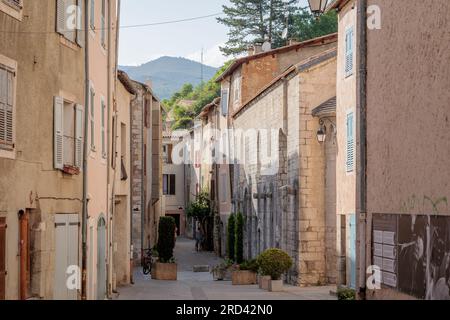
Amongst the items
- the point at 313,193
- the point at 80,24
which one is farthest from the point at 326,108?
the point at 80,24

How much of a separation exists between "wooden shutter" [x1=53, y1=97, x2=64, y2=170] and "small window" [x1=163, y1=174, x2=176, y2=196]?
181 feet

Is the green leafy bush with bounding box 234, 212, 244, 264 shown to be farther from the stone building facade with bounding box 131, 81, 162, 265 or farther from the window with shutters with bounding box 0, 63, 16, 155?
the window with shutters with bounding box 0, 63, 16, 155

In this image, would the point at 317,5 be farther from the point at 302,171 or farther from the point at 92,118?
the point at 302,171

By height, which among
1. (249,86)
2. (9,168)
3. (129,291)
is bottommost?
(129,291)

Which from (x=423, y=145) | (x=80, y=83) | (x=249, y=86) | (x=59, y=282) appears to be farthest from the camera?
(x=249, y=86)

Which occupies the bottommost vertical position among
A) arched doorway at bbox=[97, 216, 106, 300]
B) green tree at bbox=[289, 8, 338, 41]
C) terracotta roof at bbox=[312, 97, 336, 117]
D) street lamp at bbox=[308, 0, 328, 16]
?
arched doorway at bbox=[97, 216, 106, 300]

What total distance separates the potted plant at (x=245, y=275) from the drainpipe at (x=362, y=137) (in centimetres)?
1267

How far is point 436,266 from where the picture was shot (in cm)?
1420

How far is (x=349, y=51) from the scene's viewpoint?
77.5 ft

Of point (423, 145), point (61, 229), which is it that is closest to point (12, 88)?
point (61, 229)

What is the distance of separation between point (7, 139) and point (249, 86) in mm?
30010

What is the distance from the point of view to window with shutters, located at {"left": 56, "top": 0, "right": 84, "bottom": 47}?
16.7 meters

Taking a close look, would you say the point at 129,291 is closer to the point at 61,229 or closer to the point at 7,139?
the point at 61,229

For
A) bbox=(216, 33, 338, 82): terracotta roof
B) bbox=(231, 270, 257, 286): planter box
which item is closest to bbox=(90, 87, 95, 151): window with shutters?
bbox=(231, 270, 257, 286): planter box
